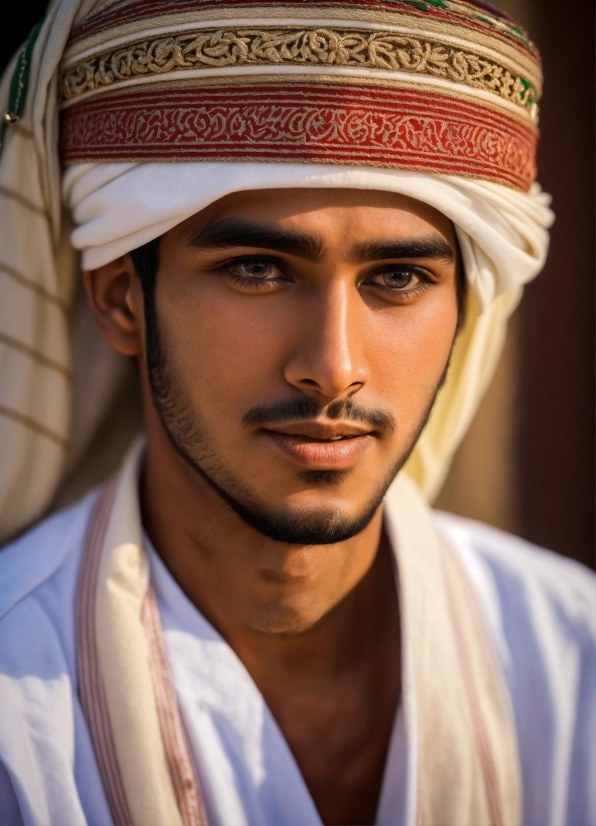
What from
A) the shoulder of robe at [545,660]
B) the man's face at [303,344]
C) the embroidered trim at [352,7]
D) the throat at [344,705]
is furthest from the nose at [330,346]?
the shoulder of robe at [545,660]

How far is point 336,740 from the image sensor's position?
1.65 meters

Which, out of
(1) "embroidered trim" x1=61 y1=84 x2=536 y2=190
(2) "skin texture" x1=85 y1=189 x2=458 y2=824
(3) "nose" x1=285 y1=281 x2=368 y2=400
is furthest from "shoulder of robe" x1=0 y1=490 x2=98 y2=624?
(1) "embroidered trim" x1=61 y1=84 x2=536 y2=190

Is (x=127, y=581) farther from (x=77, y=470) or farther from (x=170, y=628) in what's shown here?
(x=77, y=470)

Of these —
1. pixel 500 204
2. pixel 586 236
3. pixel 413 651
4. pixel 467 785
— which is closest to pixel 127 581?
pixel 413 651

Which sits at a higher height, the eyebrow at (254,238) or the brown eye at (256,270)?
the eyebrow at (254,238)

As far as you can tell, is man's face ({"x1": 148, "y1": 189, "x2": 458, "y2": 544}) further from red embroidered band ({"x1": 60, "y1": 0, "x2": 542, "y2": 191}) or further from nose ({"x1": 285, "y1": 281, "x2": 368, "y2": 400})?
red embroidered band ({"x1": 60, "y1": 0, "x2": 542, "y2": 191})

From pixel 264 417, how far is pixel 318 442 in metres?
0.11

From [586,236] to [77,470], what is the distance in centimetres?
192

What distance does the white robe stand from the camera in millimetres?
1416

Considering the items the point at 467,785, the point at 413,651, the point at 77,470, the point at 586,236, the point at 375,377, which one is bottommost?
the point at 467,785

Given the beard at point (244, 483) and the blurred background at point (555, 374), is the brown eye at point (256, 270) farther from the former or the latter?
the blurred background at point (555, 374)

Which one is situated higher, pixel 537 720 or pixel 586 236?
pixel 586 236

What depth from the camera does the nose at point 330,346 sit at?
1.34 meters

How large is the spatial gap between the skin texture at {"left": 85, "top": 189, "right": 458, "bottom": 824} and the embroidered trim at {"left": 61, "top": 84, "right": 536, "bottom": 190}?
83 mm
